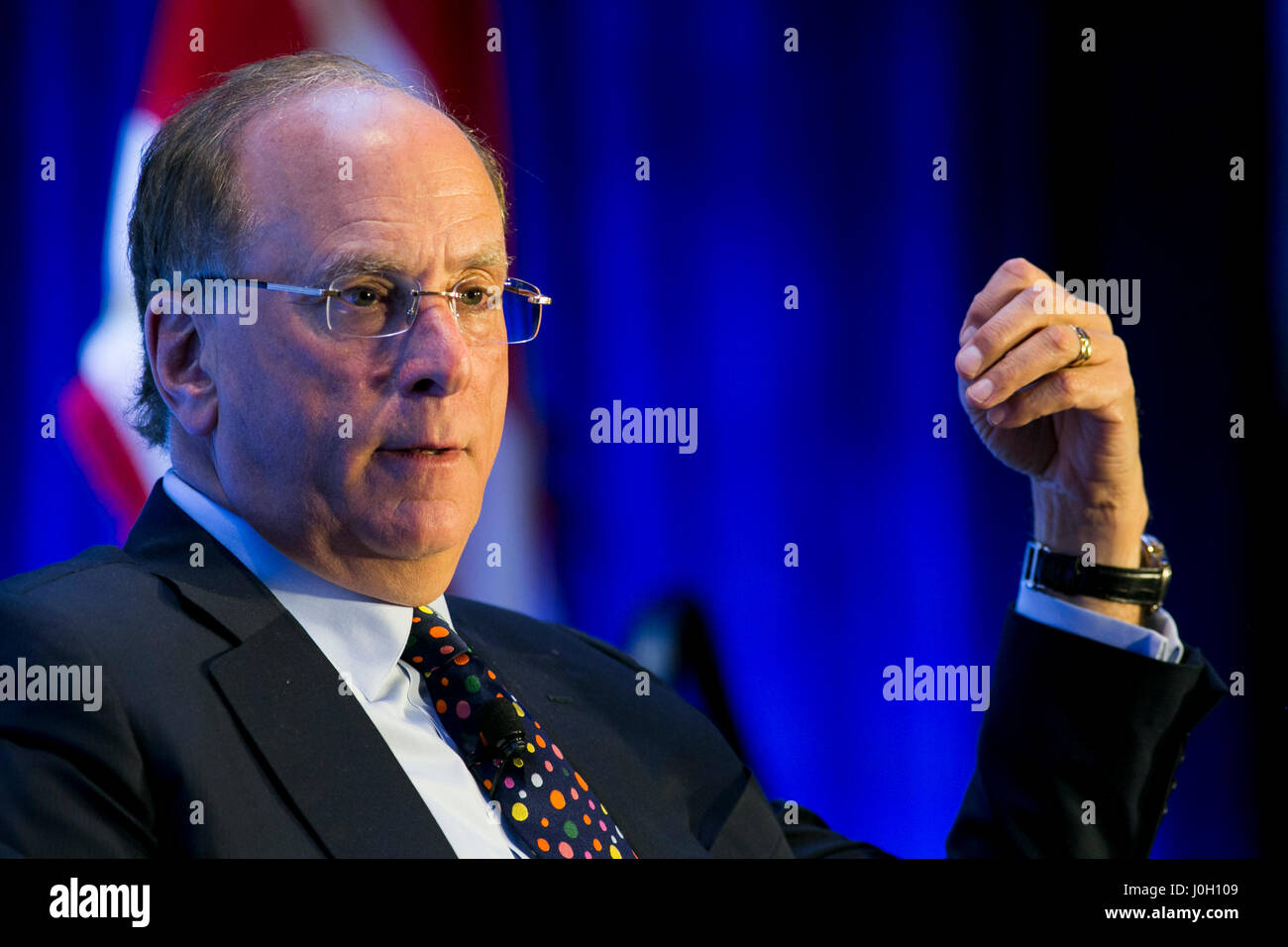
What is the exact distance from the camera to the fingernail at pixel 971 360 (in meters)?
1.66

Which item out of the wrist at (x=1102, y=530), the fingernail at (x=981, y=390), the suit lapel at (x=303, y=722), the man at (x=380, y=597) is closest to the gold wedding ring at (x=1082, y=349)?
the man at (x=380, y=597)

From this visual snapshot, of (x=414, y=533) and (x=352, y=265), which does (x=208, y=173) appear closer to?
(x=352, y=265)

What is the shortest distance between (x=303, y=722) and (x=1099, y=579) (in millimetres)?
1156

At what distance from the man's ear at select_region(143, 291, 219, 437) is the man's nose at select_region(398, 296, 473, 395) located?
0.26 metres

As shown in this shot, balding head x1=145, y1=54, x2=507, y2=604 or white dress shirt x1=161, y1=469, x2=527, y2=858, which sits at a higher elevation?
balding head x1=145, y1=54, x2=507, y2=604

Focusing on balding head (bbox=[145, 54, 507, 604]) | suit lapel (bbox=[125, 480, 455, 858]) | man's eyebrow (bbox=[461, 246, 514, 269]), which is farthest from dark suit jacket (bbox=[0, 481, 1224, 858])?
man's eyebrow (bbox=[461, 246, 514, 269])

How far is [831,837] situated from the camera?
6.35ft

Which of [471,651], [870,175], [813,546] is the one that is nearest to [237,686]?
[471,651]

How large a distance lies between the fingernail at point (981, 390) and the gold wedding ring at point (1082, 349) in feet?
0.46

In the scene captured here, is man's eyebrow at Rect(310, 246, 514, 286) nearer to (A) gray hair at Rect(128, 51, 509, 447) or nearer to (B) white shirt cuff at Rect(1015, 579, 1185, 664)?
(A) gray hair at Rect(128, 51, 509, 447)

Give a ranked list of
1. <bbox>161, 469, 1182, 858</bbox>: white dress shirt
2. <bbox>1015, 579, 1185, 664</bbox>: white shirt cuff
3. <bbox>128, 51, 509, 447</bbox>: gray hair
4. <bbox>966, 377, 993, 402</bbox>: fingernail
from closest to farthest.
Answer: <bbox>161, 469, 1182, 858</bbox>: white dress shirt
<bbox>128, 51, 509, 447</bbox>: gray hair
<bbox>966, 377, 993, 402</bbox>: fingernail
<bbox>1015, 579, 1185, 664</bbox>: white shirt cuff

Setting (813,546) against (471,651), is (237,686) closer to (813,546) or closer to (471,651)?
(471,651)

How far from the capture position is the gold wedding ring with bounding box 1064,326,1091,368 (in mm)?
1685

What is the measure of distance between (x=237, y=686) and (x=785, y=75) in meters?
1.80
